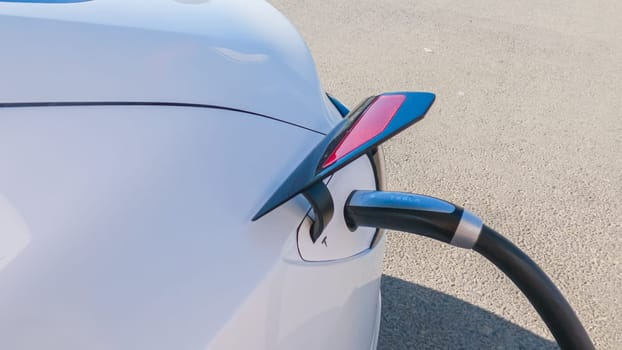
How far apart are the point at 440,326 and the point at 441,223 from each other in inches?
54.6

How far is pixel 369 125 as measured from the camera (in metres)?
1.24

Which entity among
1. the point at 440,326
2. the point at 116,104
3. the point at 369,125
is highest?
the point at 116,104

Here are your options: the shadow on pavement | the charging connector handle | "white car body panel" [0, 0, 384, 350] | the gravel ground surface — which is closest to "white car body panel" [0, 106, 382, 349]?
"white car body panel" [0, 0, 384, 350]

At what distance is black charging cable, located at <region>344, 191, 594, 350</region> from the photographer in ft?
4.10

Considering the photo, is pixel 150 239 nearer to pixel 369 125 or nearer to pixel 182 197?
pixel 182 197

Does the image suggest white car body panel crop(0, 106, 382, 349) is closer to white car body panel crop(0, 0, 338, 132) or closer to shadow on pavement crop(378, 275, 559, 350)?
white car body panel crop(0, 0, 338, 132)

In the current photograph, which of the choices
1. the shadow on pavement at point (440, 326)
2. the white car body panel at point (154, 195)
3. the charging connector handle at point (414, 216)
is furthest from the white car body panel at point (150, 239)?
the shadow on pavement at point (440, 326)

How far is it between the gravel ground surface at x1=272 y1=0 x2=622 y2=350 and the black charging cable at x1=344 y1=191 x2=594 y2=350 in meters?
1.15

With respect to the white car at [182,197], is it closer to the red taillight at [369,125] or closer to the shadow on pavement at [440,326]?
the red taillight at [369,125]

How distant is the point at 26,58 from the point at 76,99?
11 centimetres

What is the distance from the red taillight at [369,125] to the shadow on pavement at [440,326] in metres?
1.35

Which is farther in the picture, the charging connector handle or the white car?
the charging connector handle

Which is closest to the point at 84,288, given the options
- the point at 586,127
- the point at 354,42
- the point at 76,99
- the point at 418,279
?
the point at 76,99

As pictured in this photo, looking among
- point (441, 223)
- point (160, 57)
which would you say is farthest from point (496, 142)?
point (160, 57)
